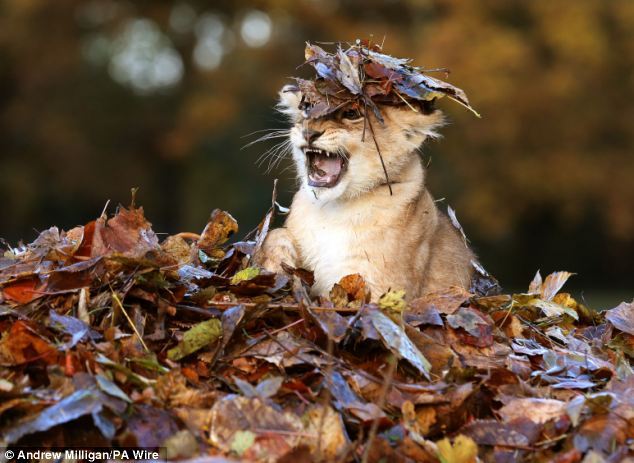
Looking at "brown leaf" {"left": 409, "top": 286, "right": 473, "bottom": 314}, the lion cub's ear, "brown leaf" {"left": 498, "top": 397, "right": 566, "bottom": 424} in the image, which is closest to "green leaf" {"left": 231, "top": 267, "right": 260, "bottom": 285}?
"brown leaf" {"left": 409, "top": 286, "right": 473, "bottom": 314}

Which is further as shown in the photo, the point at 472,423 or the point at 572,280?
the point at 572,280

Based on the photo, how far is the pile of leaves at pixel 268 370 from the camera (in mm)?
4125

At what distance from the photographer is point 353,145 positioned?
6297 mm

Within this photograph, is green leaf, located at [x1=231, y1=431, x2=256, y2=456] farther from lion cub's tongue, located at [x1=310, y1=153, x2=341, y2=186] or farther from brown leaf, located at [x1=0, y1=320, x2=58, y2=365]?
lion cub's tongue, located at [x1=310, y1=153, x2=341, y2=186]

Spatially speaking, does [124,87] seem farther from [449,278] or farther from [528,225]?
[449,278]

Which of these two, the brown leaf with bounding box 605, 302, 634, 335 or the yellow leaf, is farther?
the brown leaf with bounding box 605, 302, 634, 335

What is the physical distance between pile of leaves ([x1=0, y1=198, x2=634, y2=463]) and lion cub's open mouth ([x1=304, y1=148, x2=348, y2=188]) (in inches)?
38.6

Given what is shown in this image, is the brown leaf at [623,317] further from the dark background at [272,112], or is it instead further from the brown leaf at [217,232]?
the dark background at [272,112]

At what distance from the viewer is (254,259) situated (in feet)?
20.4

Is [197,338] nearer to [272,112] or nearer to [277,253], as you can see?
[277,253]

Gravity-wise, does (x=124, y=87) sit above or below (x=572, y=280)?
above

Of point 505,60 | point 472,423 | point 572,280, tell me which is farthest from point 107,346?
point 572,280

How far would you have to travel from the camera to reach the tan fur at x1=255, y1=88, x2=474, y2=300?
6.32 metres

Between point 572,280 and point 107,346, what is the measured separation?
22.6 metres
